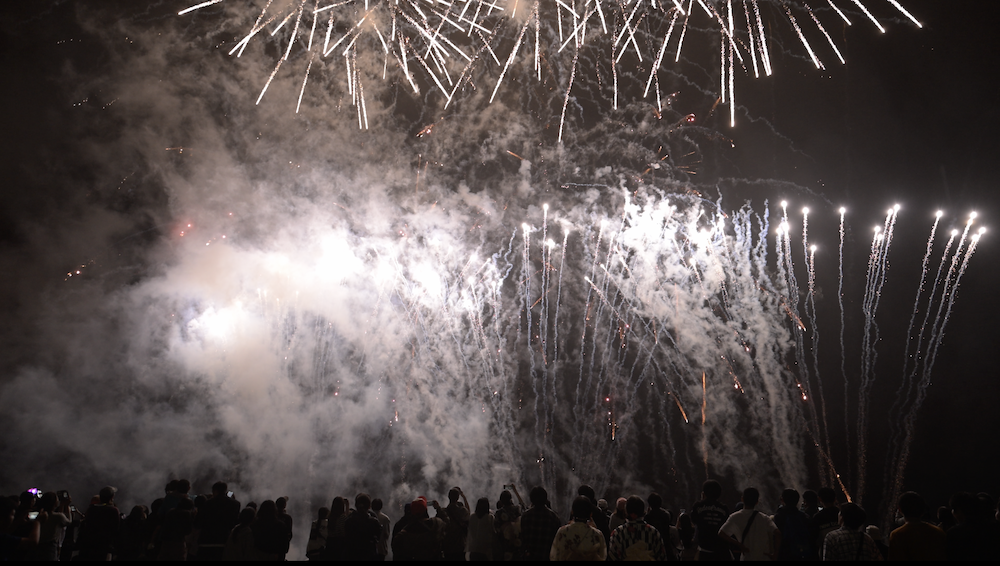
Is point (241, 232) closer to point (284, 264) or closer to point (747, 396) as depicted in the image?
point (284, 264)

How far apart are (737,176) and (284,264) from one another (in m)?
13.3

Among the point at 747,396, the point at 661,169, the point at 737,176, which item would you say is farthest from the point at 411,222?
the point at 747,396

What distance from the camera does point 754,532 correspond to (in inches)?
156

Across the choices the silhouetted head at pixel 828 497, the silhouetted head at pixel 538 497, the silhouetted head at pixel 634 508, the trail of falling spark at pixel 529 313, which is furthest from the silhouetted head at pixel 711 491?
the trail of falling spark at pixel 529 313

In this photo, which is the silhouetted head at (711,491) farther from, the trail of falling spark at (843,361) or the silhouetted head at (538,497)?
the trail of falling spark at (843,361)

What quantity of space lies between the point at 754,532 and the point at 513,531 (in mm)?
2303

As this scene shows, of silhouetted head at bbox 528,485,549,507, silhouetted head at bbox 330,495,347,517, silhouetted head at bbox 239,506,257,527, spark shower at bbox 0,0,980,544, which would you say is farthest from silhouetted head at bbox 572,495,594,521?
spark shower at bbox 0,0,980,544

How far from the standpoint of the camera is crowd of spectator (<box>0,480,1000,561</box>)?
11.6 feet

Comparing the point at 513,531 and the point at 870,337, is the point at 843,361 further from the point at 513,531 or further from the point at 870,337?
the point at 513,531

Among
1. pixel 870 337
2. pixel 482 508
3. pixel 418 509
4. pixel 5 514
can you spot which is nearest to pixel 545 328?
pixel 870 337

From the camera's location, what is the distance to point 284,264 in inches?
601

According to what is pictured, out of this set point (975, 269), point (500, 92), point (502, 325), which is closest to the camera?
point (500, 92)

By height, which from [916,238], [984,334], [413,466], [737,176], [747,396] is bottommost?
[413,466]

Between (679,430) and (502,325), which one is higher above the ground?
(502,325)
